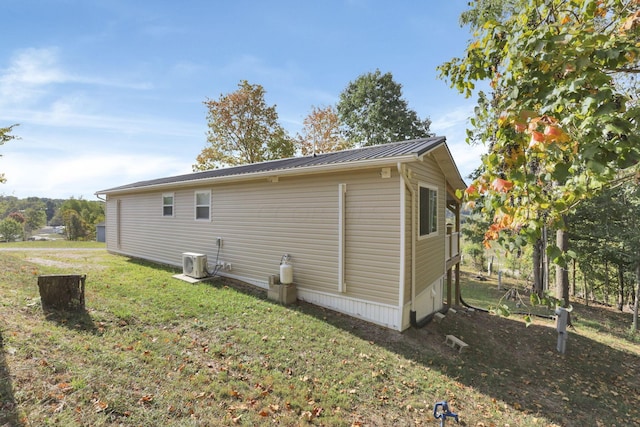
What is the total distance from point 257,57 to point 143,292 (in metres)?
9.49

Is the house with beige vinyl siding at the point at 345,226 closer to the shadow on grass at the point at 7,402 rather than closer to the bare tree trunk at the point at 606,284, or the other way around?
the shadow on grass at the point at 7,402

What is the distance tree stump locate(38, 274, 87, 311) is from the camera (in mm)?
4754

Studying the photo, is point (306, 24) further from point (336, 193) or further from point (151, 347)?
point (151, 347)

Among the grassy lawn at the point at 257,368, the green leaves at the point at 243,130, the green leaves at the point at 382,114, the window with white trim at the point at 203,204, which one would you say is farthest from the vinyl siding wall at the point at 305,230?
the green leaves at the point at 382,114

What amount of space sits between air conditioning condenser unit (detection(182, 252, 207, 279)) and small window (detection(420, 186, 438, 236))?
607 centimetres

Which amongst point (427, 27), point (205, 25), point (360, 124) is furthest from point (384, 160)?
point (360, 124)

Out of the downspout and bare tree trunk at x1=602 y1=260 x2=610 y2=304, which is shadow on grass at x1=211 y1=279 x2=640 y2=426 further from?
bare tree trunk at x1=602 y1=260 x2=610 y2=304

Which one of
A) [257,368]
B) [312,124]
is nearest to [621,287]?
[312,124]

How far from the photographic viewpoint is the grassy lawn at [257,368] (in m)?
3.10

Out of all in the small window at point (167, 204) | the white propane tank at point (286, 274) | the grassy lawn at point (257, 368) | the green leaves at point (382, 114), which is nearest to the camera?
the grassy lawn at point (257, 368)

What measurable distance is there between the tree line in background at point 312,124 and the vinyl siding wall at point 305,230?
12273 mm

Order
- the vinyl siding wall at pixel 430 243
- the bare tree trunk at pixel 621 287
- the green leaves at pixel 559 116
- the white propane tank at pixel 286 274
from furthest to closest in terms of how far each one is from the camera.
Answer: the bare tree trunk at pixel 621 287 < the white propane tank at pixel 286 274 < the vinyl siding wall at pixel 430 243 < the green leaves at pixel 559 116

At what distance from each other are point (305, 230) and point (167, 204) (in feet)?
21.0

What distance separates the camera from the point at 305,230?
7.04 m
